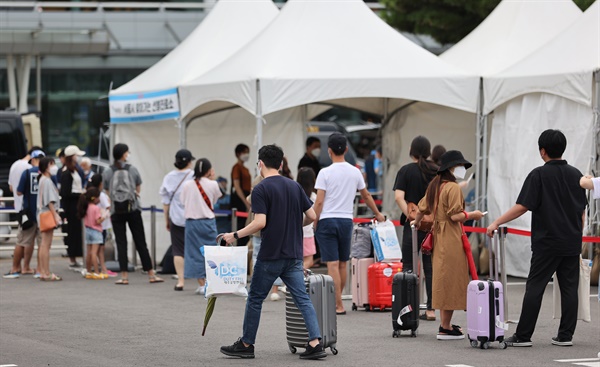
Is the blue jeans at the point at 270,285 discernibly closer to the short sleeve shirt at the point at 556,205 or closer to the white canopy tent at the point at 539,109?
the short sleeve shirt at the point at 556,205

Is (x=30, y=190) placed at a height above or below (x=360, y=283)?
above

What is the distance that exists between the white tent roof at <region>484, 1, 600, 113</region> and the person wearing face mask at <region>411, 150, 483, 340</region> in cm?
509

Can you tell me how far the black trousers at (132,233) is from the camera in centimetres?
1627

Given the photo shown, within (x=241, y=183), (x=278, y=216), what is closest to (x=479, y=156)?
(x=241, y=183)

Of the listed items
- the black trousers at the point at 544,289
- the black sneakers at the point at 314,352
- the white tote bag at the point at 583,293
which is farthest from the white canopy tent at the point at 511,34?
the black sneakers at the point at 314,352

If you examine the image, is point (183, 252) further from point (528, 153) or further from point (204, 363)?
point (204, 363)

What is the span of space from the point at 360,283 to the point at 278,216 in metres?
3.74

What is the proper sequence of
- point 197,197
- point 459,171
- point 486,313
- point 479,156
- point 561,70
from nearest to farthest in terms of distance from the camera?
point 486,313, point 459,171, point 197,197, point 561,70, point 479,156

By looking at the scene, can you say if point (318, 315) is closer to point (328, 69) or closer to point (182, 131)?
point (328, 69)

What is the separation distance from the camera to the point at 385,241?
12953 mm

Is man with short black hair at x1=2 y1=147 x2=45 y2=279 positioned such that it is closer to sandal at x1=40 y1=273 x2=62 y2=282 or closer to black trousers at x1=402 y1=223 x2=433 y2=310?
sandal at x1=40 y1=273 x2=62 y2=282

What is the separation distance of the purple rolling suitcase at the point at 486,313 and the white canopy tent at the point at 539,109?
215 inches

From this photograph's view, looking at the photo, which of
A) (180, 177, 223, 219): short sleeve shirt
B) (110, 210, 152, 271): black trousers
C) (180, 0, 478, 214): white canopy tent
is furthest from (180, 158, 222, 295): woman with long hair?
(180, 0, 478, 214): white canopy tent

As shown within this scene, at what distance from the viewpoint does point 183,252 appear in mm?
15844
